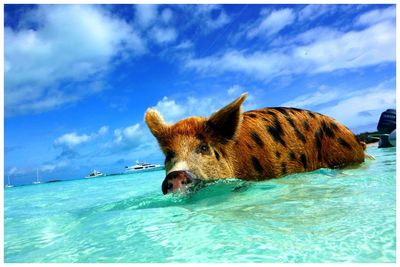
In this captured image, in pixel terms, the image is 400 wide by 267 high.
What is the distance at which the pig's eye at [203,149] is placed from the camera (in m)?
5.24

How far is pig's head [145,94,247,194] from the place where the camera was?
199 inches

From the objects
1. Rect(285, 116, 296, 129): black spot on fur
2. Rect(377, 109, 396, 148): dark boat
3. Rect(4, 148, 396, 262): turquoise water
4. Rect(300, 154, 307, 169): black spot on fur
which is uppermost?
Rect(377, 109, 396, 148): dark boat

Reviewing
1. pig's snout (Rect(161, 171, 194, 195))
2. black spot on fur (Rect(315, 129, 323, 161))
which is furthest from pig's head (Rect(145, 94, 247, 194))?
black spot on fur (Rect(315, 129, 323, 161))

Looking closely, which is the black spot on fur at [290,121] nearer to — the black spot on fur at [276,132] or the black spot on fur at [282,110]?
the black spot on fur at [282,110]

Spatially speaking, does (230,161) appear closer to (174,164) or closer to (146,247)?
(174,164)

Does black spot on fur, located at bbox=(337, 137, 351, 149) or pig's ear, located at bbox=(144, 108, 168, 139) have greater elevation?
pig's ear, located at bbox=(144, 108, 168, 139)

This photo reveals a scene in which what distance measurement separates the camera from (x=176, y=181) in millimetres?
4363

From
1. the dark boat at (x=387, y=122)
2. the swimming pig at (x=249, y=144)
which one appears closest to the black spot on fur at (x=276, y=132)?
the swimming pig at (x=249, y=144)

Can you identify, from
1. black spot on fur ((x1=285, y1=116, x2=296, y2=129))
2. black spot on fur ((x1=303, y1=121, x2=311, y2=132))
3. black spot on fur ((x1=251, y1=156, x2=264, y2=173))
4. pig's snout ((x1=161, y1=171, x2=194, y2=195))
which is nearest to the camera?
pig's snout ((x1=161, y1=171, x2=194, y2=195))

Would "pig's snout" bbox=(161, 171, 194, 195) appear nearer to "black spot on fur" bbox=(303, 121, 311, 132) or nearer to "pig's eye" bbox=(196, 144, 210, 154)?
"pig's eye" bbox=(196, 144, 210, 154)

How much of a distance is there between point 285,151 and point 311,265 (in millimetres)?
4392

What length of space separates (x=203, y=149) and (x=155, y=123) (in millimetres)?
889

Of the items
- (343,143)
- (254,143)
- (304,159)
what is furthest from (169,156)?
(343,143)

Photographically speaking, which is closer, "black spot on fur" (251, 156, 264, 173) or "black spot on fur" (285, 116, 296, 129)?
"black spot on fur" (251, 156, 264, 173)
